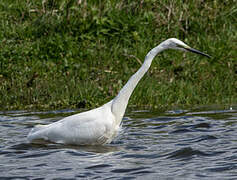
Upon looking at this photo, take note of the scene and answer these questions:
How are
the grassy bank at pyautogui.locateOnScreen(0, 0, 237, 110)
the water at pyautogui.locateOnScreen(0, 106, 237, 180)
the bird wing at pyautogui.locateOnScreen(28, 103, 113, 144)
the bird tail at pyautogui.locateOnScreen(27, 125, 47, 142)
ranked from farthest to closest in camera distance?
the grassy bank at pyautogui.locateOnScreen(0, 0, 237, 110) → the bird tail at pyautogui.locateOnScreen(27, 125, 47, 142) → the bird wing at pyautogui.locateOnScreen(28, 103, 113, 144) → the water at pyautogui.locateOnScreen(0, 106, 237, 180)

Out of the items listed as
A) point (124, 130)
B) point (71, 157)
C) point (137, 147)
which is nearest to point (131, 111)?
point (124, 130)

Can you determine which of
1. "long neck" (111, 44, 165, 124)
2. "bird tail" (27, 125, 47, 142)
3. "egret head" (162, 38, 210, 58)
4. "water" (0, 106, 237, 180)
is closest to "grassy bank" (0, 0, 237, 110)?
"water" (0, 106, 237, 180)

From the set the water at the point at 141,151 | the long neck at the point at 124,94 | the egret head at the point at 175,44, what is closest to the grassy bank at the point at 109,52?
the water at the point at 141,151

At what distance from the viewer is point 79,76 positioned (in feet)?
35.3

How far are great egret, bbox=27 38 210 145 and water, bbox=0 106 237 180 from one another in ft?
0.38

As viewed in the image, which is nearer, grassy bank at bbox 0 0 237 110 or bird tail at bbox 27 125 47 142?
bird tail at bbox 27 125 47 142

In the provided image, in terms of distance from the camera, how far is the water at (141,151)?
546 cm

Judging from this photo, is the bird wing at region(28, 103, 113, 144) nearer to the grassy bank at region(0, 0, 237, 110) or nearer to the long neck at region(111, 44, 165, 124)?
the long neck at region(111, 44, 165, 124)

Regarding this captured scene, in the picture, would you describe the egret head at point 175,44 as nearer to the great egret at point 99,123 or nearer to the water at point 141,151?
the great egret at point 99,123

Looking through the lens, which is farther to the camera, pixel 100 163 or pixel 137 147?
pixel 137 147

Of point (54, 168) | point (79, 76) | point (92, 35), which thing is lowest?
point (54, 168)

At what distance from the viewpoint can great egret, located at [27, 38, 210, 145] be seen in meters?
6.75

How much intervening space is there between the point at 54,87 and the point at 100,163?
424cm

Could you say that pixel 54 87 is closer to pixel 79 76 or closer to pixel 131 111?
pixel 79 76
